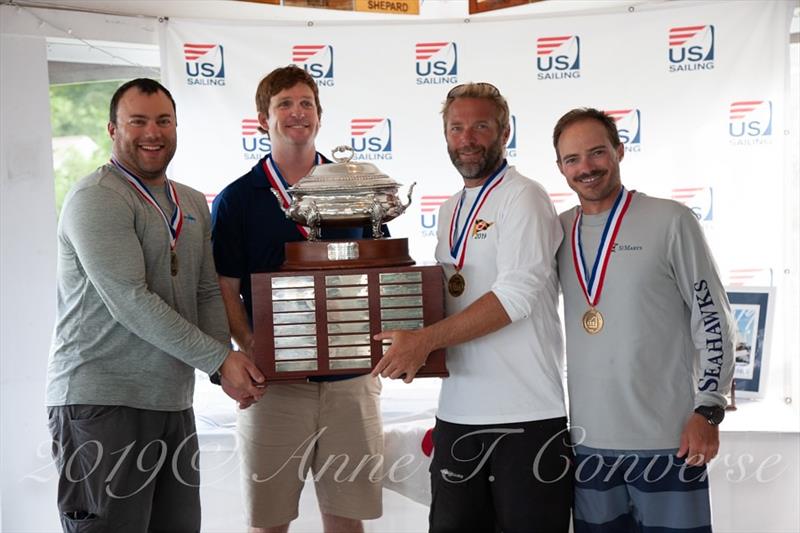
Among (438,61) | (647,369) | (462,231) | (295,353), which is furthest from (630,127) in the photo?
(295,353)

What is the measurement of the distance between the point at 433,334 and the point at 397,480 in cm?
135

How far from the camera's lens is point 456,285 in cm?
252

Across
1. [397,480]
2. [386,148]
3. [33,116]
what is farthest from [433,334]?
[33,116]

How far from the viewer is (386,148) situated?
4.28 meters

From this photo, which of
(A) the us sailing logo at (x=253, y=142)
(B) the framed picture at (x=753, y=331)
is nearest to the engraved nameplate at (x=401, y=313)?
(A) the us sailing logo at (x=253, y=142)

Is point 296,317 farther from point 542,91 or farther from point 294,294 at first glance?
point 542,91

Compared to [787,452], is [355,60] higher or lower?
higher

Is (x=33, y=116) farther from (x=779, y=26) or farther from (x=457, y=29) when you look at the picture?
(x=779, y=26)

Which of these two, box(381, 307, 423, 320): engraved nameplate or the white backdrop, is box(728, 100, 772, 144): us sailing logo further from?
box(381, 307, 423, 320): engraved nameplate

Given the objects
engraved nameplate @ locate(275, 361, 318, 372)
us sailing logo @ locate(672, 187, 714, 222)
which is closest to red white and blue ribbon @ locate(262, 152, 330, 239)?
engraved nameplate @ locate(275, 361, 318, 372)

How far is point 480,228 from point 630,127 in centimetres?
194

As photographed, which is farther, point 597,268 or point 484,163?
point 484,163

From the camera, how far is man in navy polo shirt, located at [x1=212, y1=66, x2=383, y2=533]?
287 cm

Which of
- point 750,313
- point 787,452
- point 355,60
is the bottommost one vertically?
point 787,452
